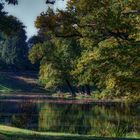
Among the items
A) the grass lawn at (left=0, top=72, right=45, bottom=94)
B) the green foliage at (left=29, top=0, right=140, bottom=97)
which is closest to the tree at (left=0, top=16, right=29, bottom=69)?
the grass lawn at (left=0, top=72, right=45, bottom=94)

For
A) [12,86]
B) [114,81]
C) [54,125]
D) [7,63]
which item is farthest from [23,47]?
[114,81]

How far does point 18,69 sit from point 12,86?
17.1 meters

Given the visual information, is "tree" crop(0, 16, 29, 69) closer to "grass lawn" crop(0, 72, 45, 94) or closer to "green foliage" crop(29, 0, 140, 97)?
"grass lawn" crop(0, 72, 45, 94)

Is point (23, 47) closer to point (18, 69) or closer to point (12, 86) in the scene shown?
point (18, 69)

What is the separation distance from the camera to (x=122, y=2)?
30266mm

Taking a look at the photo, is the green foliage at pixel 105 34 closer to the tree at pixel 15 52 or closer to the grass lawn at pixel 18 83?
the grass lawn at pixel 18 83

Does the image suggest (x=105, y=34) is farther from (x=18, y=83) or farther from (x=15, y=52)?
(x=15, y=52)

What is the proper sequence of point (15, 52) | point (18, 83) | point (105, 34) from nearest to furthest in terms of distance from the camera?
point (105, 34) → point (18, 83) → point (15, 52)

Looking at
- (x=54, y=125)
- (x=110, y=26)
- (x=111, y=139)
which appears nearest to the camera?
(x=111, y=139)

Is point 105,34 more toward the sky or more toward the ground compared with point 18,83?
more toward the sky

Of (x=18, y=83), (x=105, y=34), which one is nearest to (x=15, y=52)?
(x=18, y=83)

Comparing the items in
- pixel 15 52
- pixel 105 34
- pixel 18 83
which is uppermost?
pixel 15 52

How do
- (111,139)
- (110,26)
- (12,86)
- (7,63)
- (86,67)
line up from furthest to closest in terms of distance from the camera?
(7,63) < (12,86) < (86,67) < (110,26) < (111,139)

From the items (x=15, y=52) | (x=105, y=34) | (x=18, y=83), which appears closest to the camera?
(x=105, y=34)
